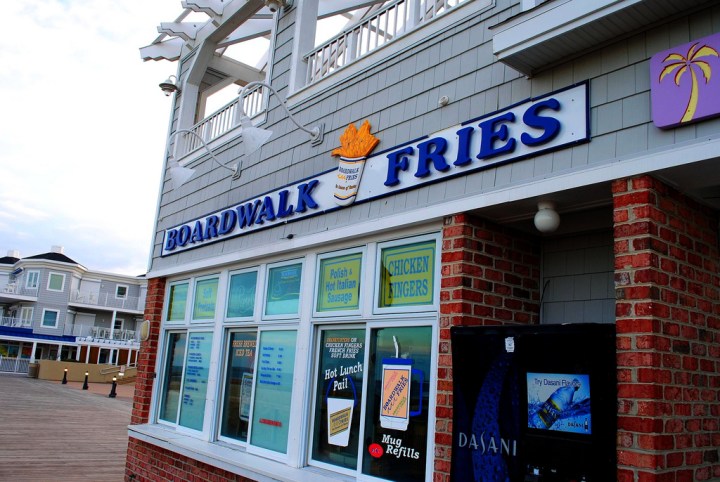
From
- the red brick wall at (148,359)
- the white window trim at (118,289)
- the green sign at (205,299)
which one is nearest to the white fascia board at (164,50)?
the red brick wall at (148,359)

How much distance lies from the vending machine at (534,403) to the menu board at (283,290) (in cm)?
230

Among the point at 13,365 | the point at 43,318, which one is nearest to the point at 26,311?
the point at 43,318

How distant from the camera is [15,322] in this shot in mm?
43562

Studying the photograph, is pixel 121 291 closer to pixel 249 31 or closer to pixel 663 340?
pixel 249 31

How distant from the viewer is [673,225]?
11.2 ft

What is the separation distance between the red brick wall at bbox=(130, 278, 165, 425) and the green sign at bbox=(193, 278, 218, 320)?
1.04m

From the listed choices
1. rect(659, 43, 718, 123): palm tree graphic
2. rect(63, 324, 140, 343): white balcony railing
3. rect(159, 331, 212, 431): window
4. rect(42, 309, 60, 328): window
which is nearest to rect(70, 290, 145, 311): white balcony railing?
rect(42, 309, 60, 328): window

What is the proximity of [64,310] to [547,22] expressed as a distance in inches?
1853

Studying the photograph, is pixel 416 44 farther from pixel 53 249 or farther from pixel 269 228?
pixel 53 249

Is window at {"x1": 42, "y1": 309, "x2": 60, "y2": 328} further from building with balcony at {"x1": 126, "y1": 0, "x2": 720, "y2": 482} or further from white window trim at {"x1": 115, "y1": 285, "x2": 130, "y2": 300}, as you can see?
building with balcony at {"x1": 126, "y1": 0, "x2": 720, "y2": 482}

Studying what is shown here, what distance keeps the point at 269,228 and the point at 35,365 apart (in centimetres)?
3400

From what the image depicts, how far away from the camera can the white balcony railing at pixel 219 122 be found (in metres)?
7.40

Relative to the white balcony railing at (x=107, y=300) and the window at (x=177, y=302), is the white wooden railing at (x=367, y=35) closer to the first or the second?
the window at (x=177, y=302)

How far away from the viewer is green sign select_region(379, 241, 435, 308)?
4.48m
